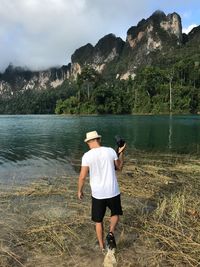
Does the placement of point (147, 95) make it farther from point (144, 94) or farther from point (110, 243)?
point (110, 243)

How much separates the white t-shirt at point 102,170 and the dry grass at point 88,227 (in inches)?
42.8

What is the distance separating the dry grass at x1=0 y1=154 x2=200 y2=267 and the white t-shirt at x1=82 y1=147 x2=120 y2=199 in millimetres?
1088

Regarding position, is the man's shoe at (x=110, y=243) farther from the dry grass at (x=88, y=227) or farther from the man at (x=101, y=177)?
the dry grass at (x=88, y=227)

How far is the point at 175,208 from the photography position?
8.64 metres

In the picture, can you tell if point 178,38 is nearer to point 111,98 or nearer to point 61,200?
point 111,98

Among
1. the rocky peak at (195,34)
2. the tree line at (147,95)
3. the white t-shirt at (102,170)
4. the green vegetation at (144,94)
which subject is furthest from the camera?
the rocky peak at (195,34)

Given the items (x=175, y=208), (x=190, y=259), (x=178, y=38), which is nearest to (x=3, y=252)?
(x=190, y=259)

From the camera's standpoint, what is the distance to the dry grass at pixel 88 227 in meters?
6.46

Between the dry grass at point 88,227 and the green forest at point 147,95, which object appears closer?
the dry grass at point 88,227

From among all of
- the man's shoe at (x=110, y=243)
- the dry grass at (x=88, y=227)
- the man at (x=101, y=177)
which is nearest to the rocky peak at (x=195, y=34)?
the dry grass at (x=88, y=227)

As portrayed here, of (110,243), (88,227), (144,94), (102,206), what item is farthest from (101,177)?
(144,94)

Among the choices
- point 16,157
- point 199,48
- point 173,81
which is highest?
point 199,48

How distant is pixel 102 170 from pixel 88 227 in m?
Result: 1.96

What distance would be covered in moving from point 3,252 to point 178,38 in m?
203
